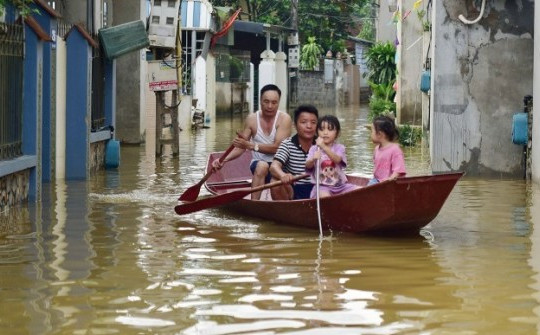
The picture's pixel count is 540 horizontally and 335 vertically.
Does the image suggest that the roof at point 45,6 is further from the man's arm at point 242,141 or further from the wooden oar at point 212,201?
the wooden oar at point 212,201

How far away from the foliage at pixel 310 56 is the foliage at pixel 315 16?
69 centimetres

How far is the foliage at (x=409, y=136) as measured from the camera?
22.6 metres

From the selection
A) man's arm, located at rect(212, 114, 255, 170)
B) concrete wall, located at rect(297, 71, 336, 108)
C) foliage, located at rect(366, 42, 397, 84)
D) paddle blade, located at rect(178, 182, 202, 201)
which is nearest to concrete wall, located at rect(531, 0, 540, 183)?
man's arm, located at rect(212, 114, 255, 170)

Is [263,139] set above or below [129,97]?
below

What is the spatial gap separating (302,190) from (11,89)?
3.25 m

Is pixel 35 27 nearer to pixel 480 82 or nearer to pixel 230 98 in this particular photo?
pixel 480 82

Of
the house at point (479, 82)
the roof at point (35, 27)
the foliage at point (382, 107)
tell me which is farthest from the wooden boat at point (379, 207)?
the foliage at point (382, 107)

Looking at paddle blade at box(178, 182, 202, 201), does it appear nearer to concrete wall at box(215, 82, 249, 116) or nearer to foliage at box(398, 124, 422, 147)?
foliage at box(398, 124, 422, 147)

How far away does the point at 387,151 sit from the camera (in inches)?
396

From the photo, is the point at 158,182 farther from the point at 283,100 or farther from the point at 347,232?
the point at 283,100

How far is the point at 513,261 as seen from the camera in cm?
859

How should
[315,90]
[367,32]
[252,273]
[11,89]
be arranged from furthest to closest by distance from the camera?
[367,32], [315,90], [11,89], [252,273]

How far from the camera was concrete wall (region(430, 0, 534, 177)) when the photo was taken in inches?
607

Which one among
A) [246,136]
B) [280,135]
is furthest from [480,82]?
[246,136]
